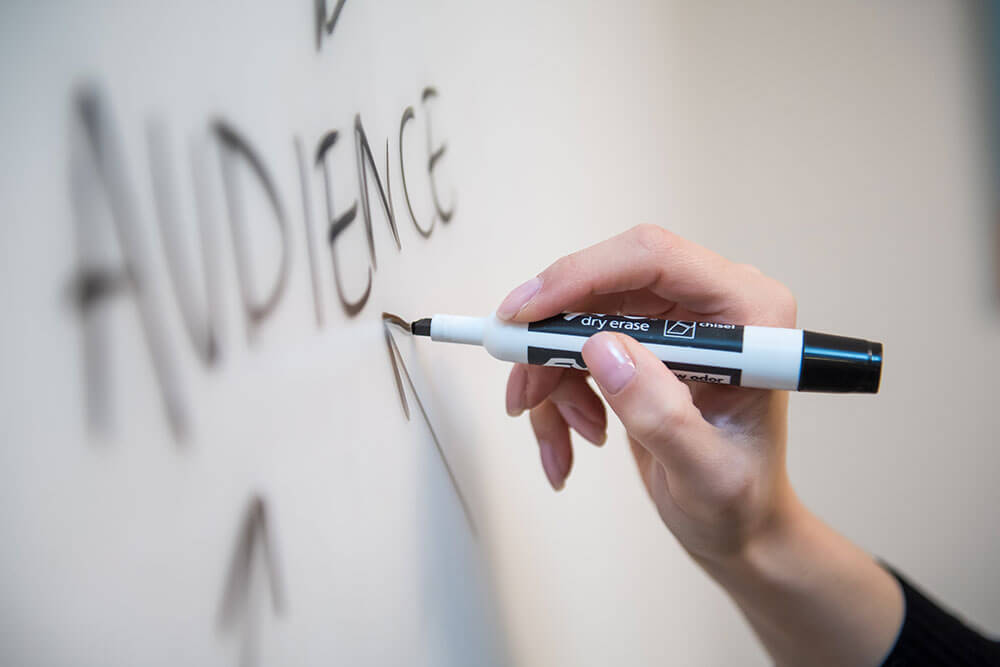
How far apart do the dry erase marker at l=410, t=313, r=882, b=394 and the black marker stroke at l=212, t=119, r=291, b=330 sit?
94mm

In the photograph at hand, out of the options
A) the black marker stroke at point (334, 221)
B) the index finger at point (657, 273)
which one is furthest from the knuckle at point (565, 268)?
the black marker stroke at point (334, 221)

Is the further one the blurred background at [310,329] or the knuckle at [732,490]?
the knuckle at [732,490]

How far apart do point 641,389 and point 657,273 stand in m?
0.09

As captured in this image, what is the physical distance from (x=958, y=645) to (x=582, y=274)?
0.46 m

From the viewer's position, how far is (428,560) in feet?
0.97

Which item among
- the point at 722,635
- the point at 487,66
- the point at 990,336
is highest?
the point at 487,66

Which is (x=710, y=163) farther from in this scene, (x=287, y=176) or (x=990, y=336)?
(x=287, y=176)

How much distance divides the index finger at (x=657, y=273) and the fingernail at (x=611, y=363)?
→ 4 cm

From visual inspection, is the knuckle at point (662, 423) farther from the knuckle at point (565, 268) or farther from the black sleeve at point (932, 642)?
the black sleeve at point (932, 642)

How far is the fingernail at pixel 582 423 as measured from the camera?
41cm

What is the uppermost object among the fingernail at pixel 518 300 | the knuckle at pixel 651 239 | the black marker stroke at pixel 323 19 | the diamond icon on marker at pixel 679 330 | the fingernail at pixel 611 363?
the black marker stroke at pixel 323 19

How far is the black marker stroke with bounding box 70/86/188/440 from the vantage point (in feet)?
0.49

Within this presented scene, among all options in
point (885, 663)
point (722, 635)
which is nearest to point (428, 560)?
point (885, 663)

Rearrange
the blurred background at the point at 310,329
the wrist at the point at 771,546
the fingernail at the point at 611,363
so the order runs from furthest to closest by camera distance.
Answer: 1. the wrist at the point at 771,546
2. the fingernail at the point at 611,363
3. the blurred background at the point at 310,329
